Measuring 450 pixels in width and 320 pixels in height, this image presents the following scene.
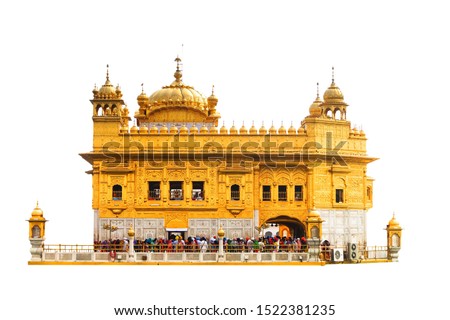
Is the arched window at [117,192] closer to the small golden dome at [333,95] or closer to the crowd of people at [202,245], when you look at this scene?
the crowd of people at [202,245]

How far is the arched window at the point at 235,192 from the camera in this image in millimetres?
43062

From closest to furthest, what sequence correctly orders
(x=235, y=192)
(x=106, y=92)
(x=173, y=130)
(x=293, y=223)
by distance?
(x=235, y=192) → (x=173, y=130) → (x=106, y=92) → (x=293, y=223)

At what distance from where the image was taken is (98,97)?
43844 millimetres

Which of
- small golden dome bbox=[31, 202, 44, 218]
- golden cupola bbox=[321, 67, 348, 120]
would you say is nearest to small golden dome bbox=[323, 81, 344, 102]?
golden cupola bbox=[321, 67, 348, 120]

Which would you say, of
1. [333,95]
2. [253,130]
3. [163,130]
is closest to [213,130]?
[253,130]

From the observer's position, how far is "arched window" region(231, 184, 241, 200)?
4306 cm

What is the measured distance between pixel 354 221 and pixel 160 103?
31.6 feet

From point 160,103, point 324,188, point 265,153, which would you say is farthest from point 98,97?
point 324,188

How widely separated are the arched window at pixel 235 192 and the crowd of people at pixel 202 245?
167cm

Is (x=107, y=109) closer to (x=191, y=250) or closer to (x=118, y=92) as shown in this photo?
(x=118, y=92)

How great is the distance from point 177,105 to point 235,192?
526 cm

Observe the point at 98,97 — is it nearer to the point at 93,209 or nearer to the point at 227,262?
the point at 93,209

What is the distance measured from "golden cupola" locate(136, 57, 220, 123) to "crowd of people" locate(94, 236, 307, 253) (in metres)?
5.92

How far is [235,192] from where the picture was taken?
4309 cm
